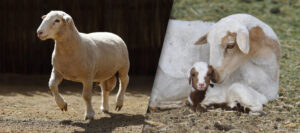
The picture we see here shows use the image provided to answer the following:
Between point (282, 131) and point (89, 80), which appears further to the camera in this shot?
point (89, 80)

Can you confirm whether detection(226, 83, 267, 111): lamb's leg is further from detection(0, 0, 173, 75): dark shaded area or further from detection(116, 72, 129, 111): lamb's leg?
detection(0, 0, 173, 75): dark shaded area

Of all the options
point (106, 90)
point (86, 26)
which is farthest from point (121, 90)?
point (86, 26)

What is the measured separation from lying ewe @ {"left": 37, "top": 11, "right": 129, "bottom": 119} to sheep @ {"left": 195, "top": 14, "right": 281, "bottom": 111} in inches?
56.6

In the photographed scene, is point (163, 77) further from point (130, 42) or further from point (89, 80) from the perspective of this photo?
point (130, 42)

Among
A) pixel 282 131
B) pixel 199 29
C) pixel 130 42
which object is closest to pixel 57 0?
pixel 130 42

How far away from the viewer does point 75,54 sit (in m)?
3.35

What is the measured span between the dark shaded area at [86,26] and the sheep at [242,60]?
471 cm

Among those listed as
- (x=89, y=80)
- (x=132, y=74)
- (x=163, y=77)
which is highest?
(x=163, y=77)

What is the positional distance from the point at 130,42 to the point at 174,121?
516cm

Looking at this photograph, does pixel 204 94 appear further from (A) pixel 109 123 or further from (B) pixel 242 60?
(A) pixel 109 123

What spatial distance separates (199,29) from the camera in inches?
85.5

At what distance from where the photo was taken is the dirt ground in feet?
10.7

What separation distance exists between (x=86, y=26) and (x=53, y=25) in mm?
3691

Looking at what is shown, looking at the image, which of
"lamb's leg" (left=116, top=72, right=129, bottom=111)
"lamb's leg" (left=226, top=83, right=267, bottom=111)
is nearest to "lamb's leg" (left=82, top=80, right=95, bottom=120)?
"lamb's leg" (left=116, top=72, right=129, bottom=111)
